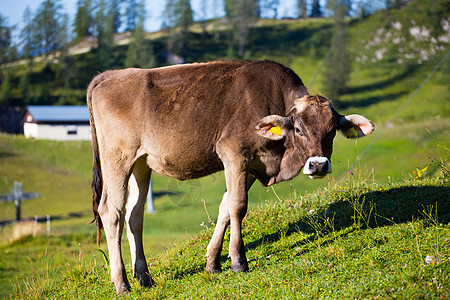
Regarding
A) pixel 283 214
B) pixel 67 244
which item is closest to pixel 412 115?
Result: pixel 67 244

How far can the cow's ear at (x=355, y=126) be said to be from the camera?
7.79 metres

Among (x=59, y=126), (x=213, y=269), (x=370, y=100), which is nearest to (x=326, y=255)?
(x=213, y=269)

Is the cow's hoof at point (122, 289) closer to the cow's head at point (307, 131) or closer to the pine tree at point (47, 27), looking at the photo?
the cow's head at point (307, 131)

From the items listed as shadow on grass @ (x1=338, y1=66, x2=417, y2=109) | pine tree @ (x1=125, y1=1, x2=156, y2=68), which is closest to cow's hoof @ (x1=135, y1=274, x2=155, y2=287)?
shadow on grass @ (x1=338, y1=66, x2=417, y2=109)

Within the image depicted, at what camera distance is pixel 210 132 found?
7.79m

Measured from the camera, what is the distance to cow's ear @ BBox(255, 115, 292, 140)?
7.25m

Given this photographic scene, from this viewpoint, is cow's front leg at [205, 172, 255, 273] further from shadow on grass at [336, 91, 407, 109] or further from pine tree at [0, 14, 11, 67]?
pine tree at [0, 14, 11, 67]

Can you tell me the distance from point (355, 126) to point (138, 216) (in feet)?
12.4

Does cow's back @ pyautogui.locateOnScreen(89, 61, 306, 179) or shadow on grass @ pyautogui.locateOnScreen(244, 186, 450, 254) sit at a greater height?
cow's back @ pyautogui.locateOnScreen(89, 61, 306, 179)

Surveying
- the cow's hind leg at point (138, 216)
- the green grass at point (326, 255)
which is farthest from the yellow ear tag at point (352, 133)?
the cow's hind leg at point (138, 216)

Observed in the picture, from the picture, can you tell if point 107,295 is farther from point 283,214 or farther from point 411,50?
point 411,50

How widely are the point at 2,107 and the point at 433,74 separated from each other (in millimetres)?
65806

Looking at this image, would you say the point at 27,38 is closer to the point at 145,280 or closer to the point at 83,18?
the point at 83,18

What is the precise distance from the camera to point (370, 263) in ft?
22.1
